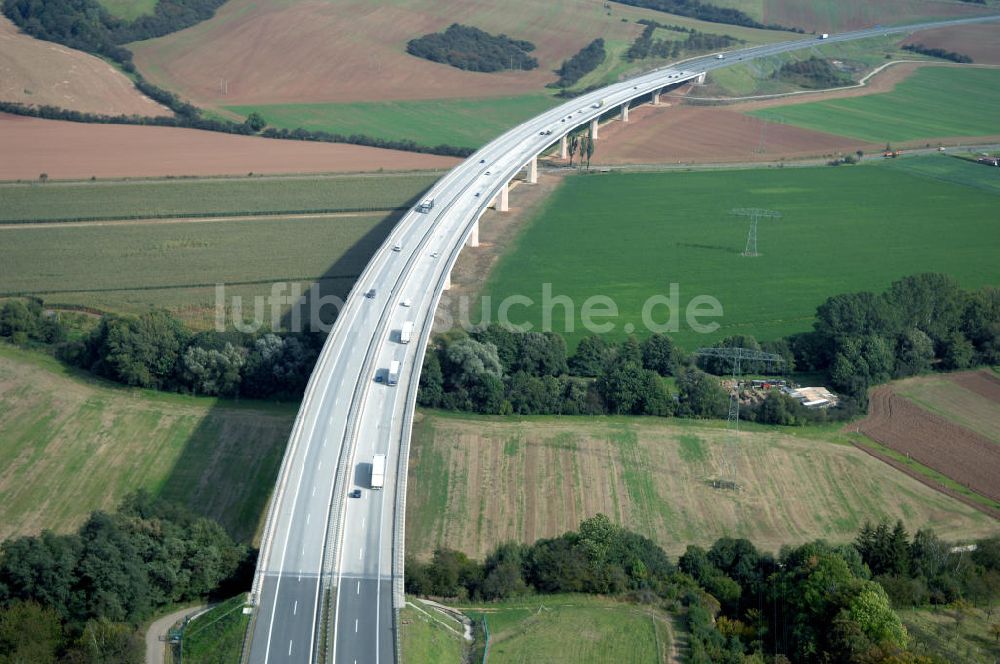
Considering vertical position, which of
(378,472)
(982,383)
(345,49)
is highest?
(345,49)

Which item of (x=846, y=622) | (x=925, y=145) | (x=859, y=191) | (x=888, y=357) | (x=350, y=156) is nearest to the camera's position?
(x=846, y=622)

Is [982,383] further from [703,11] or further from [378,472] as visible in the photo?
[703,11]

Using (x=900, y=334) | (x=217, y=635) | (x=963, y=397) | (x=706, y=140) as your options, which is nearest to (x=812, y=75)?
(x=706, y=140)

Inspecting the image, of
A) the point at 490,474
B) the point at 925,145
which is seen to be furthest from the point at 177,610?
the point at 925,145

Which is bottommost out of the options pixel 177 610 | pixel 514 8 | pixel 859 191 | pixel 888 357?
pixel 177 610

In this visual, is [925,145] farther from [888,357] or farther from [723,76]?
[888,357]
